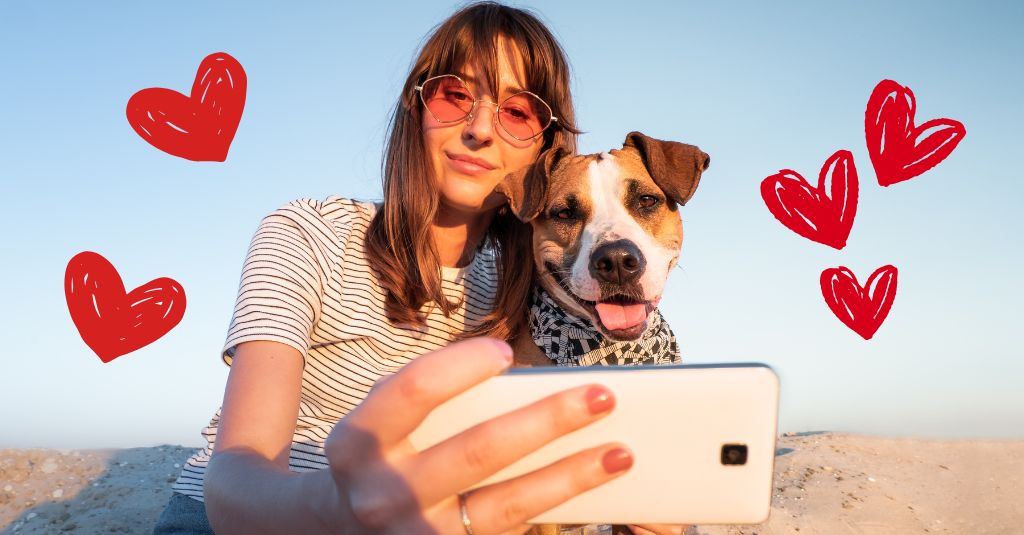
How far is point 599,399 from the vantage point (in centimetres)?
128

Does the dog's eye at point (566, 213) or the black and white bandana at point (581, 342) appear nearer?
the black and white bandana at point (581, 342)

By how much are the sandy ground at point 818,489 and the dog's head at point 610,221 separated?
198 centimetres

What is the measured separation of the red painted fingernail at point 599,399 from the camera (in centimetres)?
127

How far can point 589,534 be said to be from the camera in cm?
346

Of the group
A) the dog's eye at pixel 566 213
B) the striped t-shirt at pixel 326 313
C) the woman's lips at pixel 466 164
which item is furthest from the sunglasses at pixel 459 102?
the striped t-shirt at pixel 326 313

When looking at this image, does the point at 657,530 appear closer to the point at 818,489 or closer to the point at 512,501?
the point at 512,501

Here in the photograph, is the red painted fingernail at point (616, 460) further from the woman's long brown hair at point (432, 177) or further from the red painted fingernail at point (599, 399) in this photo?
the woman's long brown hair at point (432, 177)

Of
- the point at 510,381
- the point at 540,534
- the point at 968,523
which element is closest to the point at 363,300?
the point at 540,534

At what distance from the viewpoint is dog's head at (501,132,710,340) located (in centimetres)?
332

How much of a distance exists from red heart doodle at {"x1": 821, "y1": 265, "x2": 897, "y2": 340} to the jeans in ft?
11.9

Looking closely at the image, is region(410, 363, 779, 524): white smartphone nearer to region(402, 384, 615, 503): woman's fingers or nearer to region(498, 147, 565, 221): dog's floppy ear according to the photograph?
region(402, 384, 615, 503): woman's fingers

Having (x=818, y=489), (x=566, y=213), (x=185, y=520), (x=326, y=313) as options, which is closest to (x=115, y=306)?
(x=185, y=520)

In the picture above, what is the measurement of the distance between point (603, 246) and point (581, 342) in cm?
45

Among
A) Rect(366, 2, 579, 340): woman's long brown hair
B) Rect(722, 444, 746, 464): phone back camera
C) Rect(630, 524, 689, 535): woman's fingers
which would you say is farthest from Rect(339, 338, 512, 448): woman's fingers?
Rect(366, 2, 579, 340): woman's long brown hair
